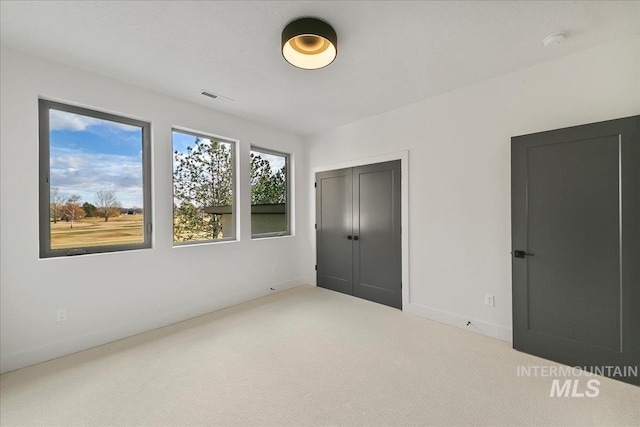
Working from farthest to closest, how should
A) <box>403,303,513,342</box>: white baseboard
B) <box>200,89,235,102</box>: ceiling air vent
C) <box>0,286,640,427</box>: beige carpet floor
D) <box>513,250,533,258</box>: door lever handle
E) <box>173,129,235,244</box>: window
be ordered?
<box>173,129,235,244</box>: window
<box>200,89,235,102</box>: ceiling air vent
<box>403,303,513,342</box>: white baseboard
<box>513,250,533,258</box>: door lever handle
<box>0,286,640,427</box>: beige carpet floor

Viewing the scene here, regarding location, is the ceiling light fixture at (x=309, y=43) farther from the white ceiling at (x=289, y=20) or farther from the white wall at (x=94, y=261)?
the white wall at (x=94, y=261)

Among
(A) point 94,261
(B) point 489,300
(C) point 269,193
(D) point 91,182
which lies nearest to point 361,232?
(C) point 269,193

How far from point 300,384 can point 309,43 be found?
267 centimetres

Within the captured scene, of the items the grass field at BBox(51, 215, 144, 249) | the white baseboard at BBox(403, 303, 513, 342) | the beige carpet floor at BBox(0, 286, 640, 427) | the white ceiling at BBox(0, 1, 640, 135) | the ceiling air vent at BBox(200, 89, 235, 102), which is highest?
the ceiling air vent at BBox(200, 89, 235, 102)

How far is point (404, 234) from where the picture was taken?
360 centimetres

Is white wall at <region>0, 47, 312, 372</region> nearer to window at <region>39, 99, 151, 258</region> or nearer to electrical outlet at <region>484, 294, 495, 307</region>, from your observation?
window at <region>39, 99, 151, 258</region>

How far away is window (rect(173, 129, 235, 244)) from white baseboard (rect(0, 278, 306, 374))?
2.89 feet

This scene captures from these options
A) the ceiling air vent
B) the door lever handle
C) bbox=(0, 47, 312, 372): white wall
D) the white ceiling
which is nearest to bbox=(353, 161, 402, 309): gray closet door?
the white ceiling

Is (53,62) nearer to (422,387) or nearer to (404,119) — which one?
(404,119)

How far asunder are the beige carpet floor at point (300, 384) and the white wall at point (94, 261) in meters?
0.24

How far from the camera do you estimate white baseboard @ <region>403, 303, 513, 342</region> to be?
276 centimetres

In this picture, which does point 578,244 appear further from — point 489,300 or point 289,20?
point 289,20

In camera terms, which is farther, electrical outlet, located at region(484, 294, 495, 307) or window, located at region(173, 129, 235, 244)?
window, located at region(173, 129, 235, 244)

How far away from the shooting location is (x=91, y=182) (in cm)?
278
